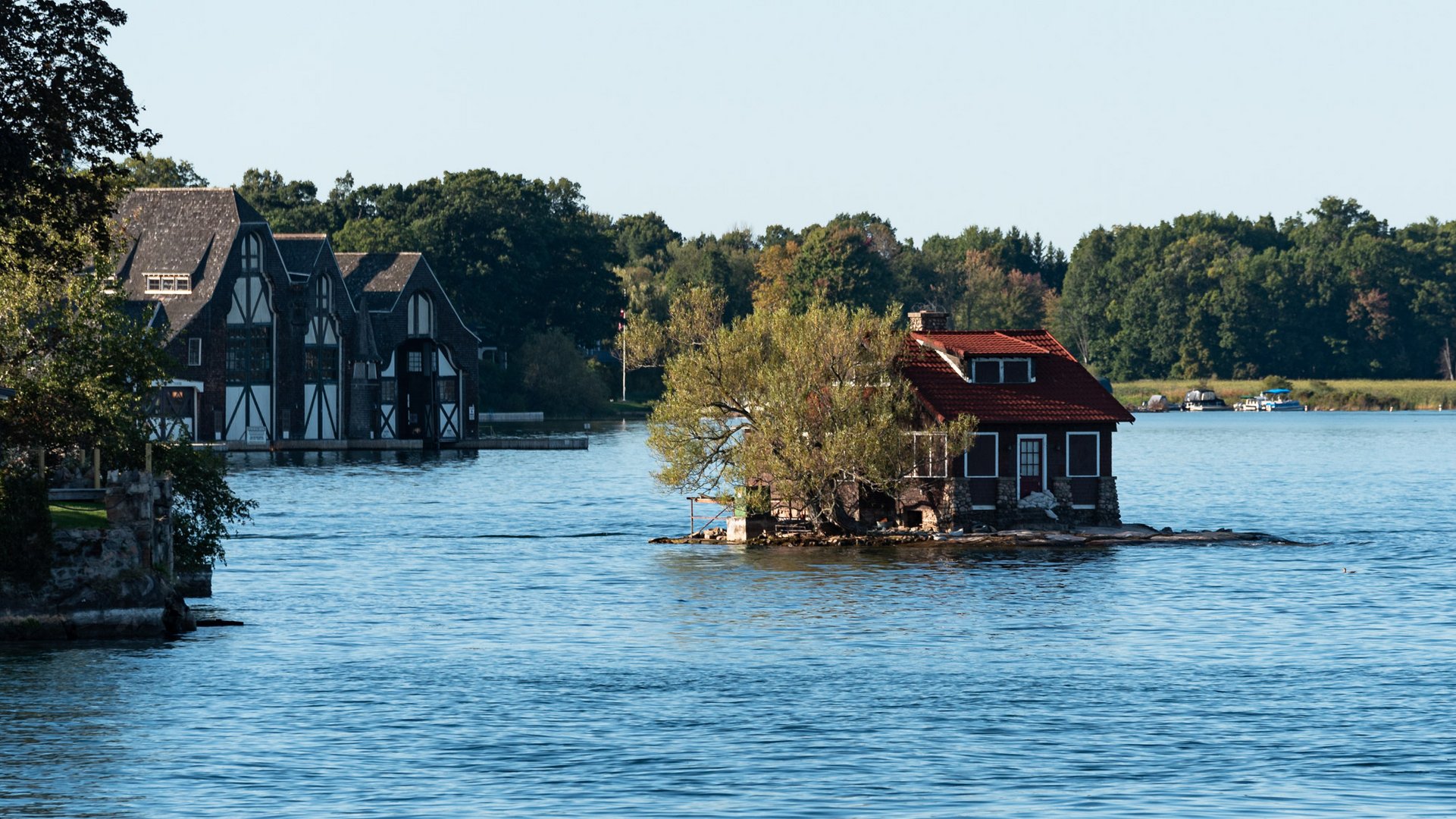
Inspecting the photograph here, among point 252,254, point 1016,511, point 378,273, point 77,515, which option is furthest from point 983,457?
point 378,273

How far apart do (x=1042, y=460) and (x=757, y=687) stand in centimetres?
2574

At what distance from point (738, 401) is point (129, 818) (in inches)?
1459

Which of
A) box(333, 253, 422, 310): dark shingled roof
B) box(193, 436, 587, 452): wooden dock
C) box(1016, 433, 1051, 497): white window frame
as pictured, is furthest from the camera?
box(333, 253, 422, 310): dark shingled roof

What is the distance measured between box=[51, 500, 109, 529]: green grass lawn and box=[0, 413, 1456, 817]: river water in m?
2.63

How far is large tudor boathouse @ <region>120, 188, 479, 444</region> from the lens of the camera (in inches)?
4636

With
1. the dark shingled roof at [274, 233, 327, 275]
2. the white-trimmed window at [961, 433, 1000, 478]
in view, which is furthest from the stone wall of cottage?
the dark shingled roof at [274, 233, 327, 275]

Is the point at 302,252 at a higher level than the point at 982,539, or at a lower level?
higher

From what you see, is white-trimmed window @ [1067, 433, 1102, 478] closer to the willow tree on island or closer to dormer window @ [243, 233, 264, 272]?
the willow tree on island

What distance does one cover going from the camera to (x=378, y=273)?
434 feet

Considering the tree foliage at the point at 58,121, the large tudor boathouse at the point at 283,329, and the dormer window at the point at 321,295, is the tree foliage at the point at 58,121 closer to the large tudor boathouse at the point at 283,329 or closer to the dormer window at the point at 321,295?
the large tudor boathouse at the point at 283,329

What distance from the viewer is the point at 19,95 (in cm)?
4041

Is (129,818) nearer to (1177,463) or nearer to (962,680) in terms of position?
(962,680)

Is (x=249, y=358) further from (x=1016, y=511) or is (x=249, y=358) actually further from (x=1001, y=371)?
(x=1016, y=511)

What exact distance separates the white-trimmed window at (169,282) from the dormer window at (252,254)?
3.44m
